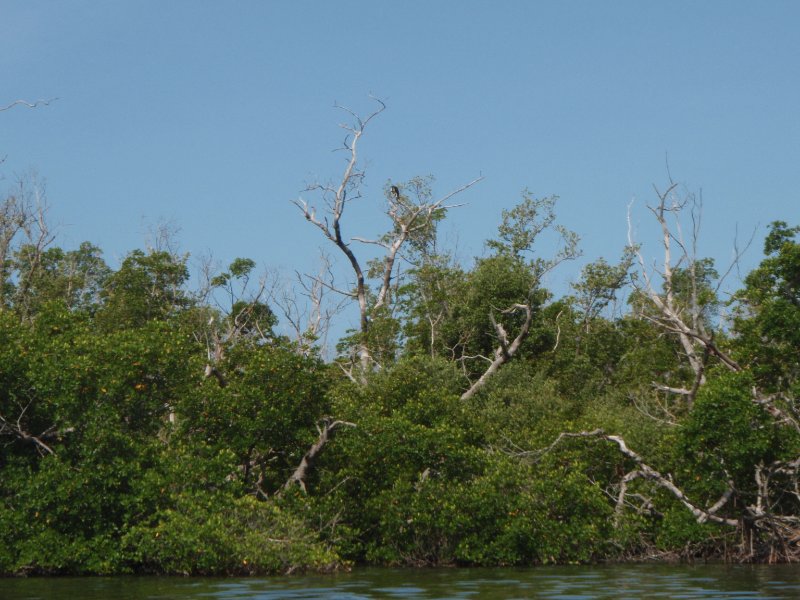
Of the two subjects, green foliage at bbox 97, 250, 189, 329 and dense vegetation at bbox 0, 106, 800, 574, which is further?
green foliage at bbox 97, 250, 189, 329

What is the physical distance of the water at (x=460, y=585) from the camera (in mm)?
14805

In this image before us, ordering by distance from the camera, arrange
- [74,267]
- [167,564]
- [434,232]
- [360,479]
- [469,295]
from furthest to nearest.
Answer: [74,267] < [434,232] < [469,295] < [360,479] < [167,564]

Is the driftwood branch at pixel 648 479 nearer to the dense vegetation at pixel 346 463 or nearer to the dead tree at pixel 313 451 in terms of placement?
the dense vegetation at pixel 346 463

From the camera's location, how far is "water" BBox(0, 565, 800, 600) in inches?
583

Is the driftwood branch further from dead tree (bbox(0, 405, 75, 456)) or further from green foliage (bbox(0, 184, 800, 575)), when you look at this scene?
dead tree (bbox(0, 405, 75, 456))

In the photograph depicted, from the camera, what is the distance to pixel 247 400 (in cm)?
2344

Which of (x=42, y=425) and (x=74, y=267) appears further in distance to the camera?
(x=74, y=267)

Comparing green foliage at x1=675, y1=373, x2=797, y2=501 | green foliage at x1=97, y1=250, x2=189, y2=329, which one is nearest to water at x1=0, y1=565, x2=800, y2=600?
green foliage at x1=675, y1=373, x2=797, y2=501

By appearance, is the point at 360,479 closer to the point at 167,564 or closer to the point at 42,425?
the point at 167,564

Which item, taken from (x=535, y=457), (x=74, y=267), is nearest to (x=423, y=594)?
(x=535, y=457)

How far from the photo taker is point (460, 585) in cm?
1708

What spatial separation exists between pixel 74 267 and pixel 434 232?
2400cm

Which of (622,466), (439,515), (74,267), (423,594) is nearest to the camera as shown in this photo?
(423,594)

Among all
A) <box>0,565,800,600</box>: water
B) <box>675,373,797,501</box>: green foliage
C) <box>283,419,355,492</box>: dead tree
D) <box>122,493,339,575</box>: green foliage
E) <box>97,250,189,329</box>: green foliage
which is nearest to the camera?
<box>0,565,800,600</box>: water
